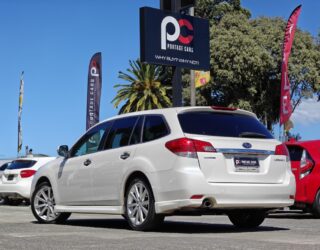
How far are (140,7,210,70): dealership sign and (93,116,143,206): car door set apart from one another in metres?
7.22

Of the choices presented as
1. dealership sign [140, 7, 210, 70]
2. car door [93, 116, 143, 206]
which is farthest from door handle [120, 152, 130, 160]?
dealership sign [140, 7, 210, 70]

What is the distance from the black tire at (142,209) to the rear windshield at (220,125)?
3.17ft

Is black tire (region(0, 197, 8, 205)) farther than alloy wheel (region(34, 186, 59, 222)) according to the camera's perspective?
Yes

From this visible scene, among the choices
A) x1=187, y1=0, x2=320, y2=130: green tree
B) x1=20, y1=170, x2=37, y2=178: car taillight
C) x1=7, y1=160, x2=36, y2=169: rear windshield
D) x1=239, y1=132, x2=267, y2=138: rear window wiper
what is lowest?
x1=20, y1=170, x2=37, y2=178: car taillight

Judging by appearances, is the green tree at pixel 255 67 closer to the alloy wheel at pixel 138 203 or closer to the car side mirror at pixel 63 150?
the car side mirror at pixel 63 150

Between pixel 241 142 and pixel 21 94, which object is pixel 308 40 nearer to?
pixel 21 94

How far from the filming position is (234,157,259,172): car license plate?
8391 millimetres

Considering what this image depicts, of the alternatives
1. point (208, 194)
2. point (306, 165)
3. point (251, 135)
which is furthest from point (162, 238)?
point (306, 165)

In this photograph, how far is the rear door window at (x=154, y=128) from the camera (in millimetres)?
8695

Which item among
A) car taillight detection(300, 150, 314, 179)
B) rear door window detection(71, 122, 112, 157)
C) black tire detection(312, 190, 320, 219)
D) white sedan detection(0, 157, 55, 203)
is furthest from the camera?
white sedan detection(0, 157, 55, 203)

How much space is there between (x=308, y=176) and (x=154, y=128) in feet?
14.0

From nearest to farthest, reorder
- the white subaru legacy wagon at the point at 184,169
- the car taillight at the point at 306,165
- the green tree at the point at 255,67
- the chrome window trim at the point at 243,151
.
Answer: the white subaru legacy wagon at the point at 184,169 < the chrome window trim at the point at 243,151 < the car taillight at the point at 306,165 < the green tree at the point at 255,67

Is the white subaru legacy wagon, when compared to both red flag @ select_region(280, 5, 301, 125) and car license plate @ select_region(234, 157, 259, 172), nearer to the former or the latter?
car license plate @ select_region(234, 157, 259, 172)

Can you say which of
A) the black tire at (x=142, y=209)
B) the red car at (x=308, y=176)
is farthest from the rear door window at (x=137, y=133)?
the red car at (x=308, y=176)
